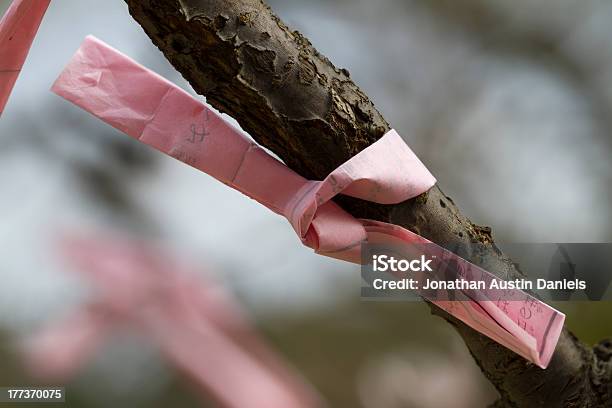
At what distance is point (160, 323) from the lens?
50cm

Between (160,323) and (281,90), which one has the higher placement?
(281,90)

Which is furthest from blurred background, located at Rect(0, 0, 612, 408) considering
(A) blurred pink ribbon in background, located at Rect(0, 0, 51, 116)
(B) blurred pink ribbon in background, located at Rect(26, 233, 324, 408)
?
(A) blurred pink ribbon in background, located at Rect(0, 0, 51, 116)

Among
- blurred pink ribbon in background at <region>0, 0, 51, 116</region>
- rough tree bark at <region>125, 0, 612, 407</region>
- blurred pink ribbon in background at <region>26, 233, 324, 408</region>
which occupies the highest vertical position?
rough tree bark at <region>125, 0, 612, 407</region>

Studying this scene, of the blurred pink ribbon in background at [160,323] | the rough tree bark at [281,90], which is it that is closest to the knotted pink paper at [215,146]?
the rough tree bark at [281,90]

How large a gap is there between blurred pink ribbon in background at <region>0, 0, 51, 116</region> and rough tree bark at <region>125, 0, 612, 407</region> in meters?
0.05

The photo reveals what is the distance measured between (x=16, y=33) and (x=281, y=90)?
0.30ft

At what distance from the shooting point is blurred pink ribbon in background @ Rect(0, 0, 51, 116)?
0.22 metres

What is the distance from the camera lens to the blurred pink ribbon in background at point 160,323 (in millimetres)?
464

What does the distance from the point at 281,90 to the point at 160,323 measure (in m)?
0.34

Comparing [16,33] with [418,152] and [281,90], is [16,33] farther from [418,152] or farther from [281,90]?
[418,152]

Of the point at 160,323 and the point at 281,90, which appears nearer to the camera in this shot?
the point at 281,90

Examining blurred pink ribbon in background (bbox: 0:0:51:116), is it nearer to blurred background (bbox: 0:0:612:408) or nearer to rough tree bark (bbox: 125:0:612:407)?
rough tree bark (bbox: 125:0:612:407)

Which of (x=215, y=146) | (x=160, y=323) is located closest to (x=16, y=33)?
(x=215, y=146)

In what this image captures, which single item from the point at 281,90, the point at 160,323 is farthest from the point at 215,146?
the point at 160,323
